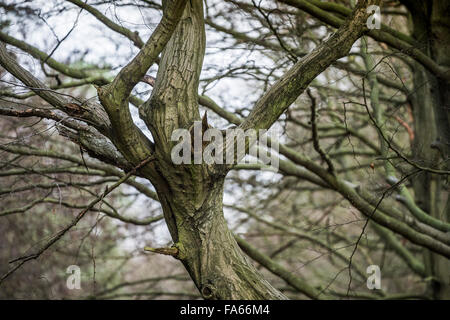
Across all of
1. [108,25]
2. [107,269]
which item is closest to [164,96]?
[108,25]

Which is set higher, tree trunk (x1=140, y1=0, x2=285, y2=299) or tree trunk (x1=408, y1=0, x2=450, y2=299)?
tree trunk (x1=408, y1=0, x2=450, y2=299)

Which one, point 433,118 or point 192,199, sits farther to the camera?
point 433,118

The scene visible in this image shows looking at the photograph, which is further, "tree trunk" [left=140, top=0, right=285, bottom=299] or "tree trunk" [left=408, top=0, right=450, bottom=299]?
"tree trunk" [left=408, top=0, right=450, bottom=299]

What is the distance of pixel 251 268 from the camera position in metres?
3.26

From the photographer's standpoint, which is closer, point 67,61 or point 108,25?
point 108,25

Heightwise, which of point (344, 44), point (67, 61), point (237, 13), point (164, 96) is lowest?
point (164, 96)

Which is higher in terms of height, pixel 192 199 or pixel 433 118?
pixel 433 118

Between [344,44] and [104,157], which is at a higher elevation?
[344,44]

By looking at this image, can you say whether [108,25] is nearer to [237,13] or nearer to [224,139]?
[237,13]

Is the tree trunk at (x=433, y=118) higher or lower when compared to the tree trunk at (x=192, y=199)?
higher

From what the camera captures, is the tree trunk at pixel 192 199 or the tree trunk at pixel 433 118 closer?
the tree trunk at pixel 192 199

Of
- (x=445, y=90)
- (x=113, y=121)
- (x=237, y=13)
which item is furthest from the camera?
(x=237, y=13)
